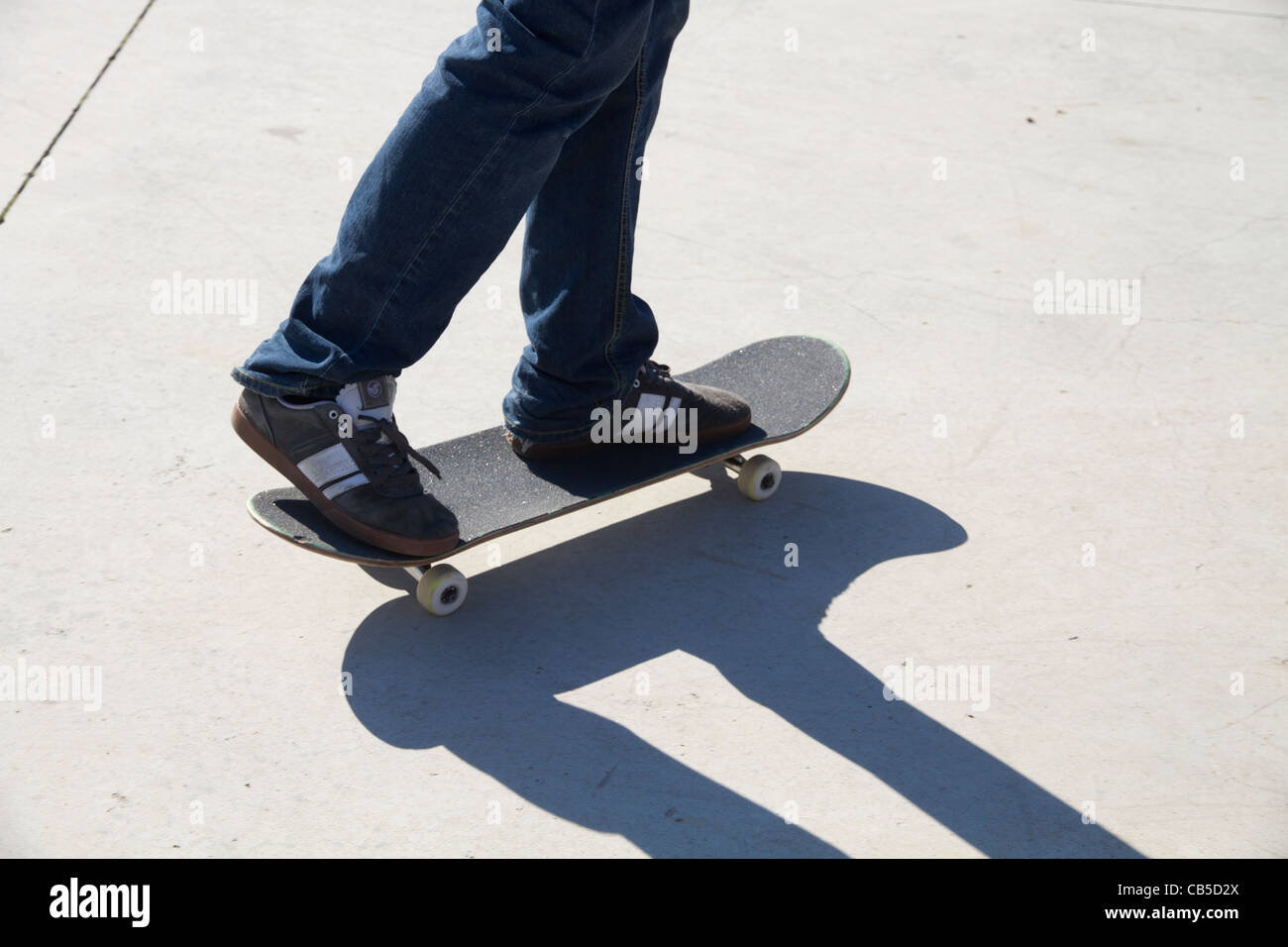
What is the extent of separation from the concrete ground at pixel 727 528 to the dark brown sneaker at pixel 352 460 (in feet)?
0.58

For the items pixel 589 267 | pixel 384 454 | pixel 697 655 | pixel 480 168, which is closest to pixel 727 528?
pixel 697 655

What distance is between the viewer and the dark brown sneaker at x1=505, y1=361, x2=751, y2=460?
2400mm

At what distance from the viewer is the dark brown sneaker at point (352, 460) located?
2043mm

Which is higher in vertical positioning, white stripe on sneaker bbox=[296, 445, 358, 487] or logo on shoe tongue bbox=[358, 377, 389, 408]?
logo on shoe tongue bbox=[358, 377, 389, 408]

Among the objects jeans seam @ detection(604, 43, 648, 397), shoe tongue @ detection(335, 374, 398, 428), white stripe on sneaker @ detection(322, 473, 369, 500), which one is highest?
jeans seam @ detection(604, 43, 648, 397)

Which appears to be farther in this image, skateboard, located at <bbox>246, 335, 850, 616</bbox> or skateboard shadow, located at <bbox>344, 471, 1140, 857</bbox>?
skateboard, located at <bbox>246, 335, 850, 616</bbox>

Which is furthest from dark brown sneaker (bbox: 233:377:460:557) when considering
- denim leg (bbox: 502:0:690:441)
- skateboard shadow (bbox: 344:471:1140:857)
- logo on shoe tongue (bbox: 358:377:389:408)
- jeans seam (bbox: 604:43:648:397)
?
jeans seam (bbox: 604:43:648:397)

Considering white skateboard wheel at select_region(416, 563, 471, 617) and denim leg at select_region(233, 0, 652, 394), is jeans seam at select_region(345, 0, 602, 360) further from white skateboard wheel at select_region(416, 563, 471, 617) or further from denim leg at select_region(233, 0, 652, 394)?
white skateboard wheel at select_region(416, 563, 471, 617)

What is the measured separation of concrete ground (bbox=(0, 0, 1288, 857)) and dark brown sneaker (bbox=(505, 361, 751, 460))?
0.48 feet

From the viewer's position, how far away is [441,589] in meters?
2.14

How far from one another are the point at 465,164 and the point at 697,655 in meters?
0.83

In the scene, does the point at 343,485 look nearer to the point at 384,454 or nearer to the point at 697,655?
the point at 384,454

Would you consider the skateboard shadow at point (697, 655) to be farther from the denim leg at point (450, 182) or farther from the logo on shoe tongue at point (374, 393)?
the denim leg at point (450, 182)
